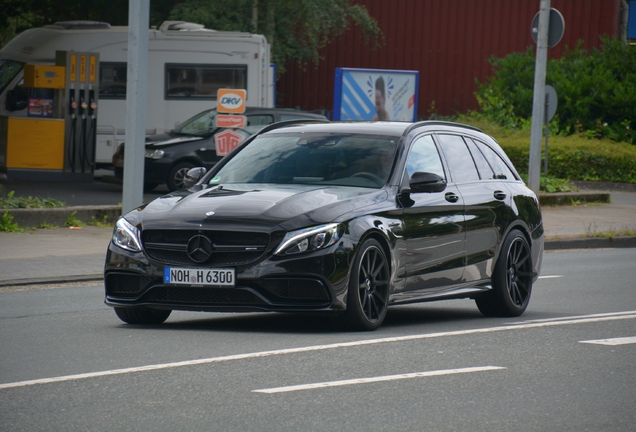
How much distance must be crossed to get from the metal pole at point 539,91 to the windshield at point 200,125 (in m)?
6.42

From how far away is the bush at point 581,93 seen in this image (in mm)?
35750

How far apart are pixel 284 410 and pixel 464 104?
39.2 metres

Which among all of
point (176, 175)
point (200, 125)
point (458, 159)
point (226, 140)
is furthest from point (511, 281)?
point (200, 125)

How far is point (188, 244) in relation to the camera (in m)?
8.37

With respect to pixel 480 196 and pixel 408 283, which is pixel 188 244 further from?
pixel 480 196

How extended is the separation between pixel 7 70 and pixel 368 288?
21.2 m

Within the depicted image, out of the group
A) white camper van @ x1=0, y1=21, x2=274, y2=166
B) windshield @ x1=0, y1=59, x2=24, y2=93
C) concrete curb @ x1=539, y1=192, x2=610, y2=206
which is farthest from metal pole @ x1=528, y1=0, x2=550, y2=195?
windshield @ x1=0, y1=59, x2=24, y2=93

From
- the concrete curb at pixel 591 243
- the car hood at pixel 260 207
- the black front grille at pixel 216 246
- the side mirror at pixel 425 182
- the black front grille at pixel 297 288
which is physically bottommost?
the concrete curb at pixel 591 243

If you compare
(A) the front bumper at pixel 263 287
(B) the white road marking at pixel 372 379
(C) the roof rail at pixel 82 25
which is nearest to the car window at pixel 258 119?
(C) the roof rail at pixel 82 25

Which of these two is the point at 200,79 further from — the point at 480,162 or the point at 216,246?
the point at 216,246

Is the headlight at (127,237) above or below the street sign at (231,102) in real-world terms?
below

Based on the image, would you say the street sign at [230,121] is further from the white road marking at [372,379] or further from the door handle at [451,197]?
the white road marking at [372,379]

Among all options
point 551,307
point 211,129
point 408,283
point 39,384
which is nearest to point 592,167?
point 211,129

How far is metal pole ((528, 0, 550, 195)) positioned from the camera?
24.4 m
